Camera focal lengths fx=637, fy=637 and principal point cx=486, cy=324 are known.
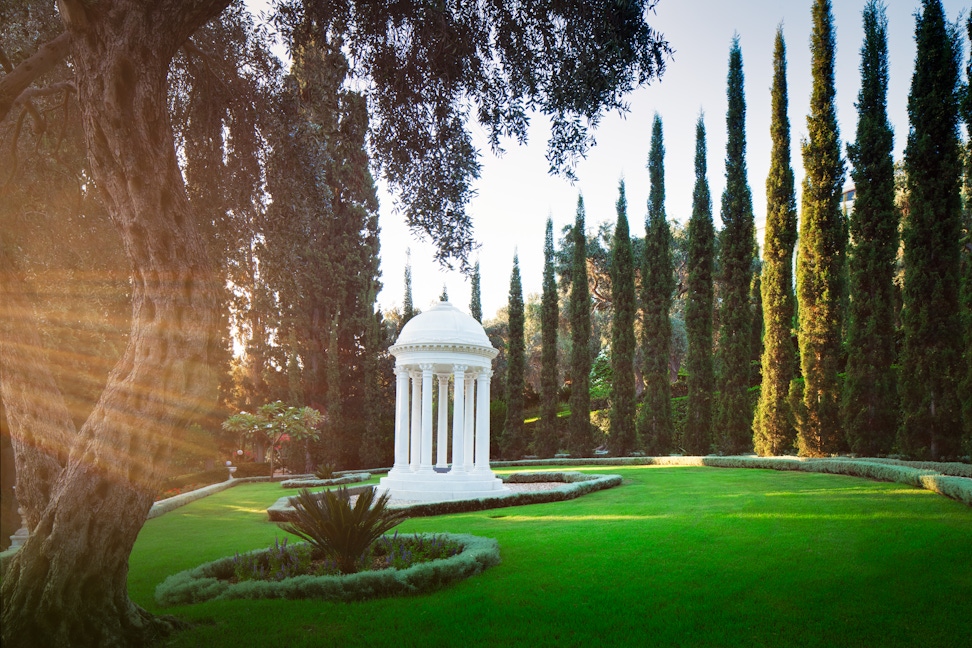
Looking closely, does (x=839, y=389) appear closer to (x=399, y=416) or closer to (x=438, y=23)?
(x=399, y=416)

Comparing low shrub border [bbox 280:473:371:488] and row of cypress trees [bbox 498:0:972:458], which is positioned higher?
row of cypress trees [bbox 498:0:972:458]

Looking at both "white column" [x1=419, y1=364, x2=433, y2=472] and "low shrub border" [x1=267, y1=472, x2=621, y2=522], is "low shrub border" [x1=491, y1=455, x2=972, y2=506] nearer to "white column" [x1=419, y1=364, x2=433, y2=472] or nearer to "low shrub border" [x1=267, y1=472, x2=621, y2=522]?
"low shrub border" [x1=267, y1=472, x2=621, y2=522]

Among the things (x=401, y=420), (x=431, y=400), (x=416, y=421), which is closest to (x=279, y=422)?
(x=416, y=421)

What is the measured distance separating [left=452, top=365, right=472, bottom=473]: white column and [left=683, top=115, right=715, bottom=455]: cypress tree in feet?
47.7

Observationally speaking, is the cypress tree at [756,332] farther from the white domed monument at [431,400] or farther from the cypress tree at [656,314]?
the white domed monument at [431,400]

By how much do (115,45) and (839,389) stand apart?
2376 centimetres

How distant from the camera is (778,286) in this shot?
25484 millimetres

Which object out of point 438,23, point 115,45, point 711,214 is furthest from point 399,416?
point 711,214

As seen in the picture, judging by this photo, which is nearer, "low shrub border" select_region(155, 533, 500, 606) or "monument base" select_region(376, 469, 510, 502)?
"low shrub border" select_region(155, 533, 500, 606)

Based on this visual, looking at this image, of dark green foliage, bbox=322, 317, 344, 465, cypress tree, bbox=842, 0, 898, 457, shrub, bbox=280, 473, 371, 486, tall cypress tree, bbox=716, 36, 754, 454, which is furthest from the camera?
dark green foliage, bbox=322, 317, 344, 465

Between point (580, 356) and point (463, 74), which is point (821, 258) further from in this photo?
point (463, 74)

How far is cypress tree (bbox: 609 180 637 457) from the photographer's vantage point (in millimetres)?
34562

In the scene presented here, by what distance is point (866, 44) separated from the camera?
2267 cm

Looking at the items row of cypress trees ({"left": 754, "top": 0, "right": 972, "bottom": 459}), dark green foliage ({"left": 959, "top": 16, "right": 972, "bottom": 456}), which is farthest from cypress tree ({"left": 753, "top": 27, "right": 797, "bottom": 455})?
dark green foliage ({"left": 959, "top": 16, "right": 972, "bottom": 456})
